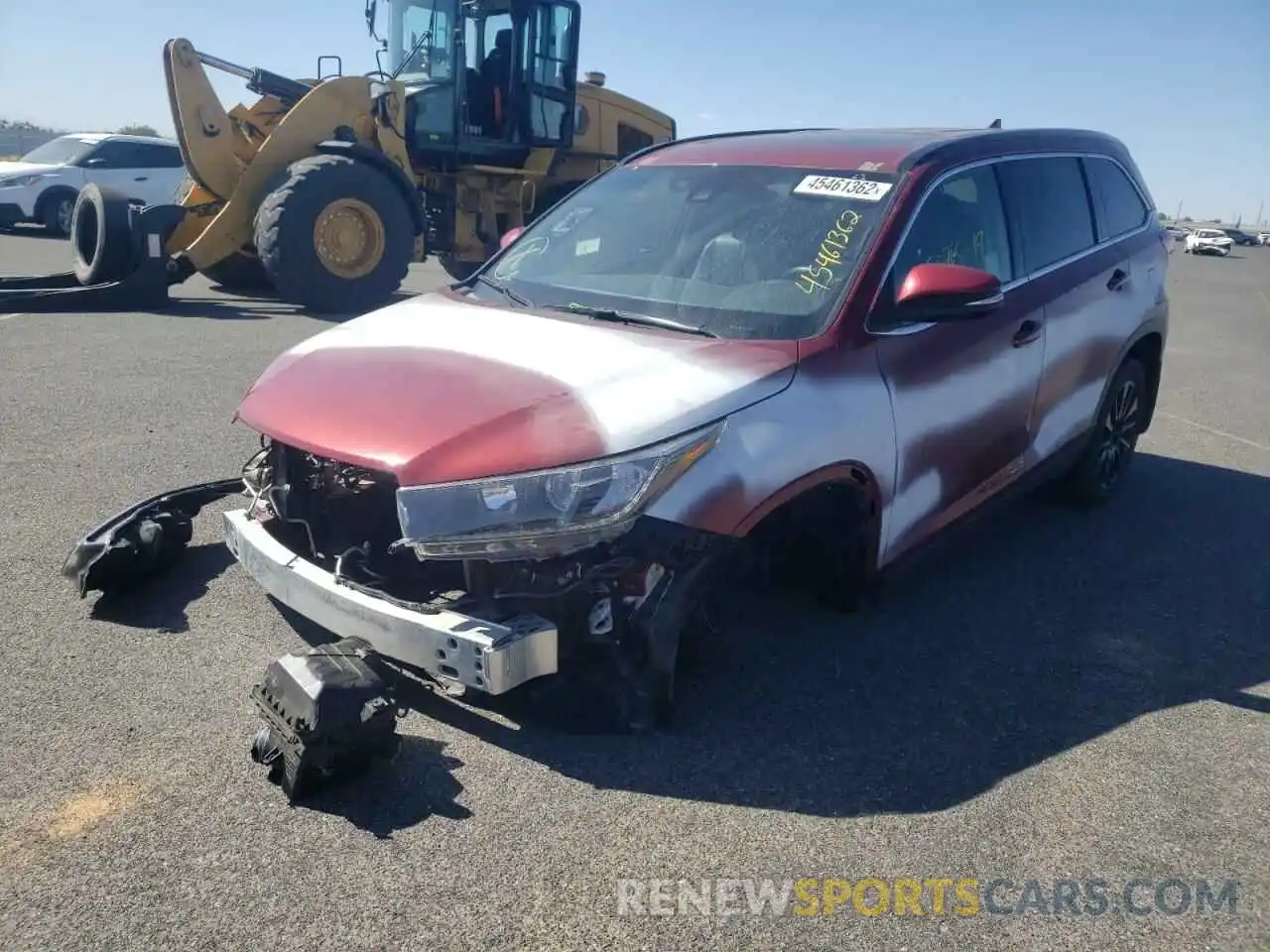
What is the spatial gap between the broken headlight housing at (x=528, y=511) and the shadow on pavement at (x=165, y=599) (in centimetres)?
147

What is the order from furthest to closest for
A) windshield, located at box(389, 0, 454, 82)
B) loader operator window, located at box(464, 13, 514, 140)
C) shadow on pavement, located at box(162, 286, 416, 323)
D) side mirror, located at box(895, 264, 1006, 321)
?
loader operator window, located at box(464, 13, 514, 140), windshield, located at box(389, 0, 454, 82), shadow on pavement, located at box(162, 286, 416, 323), side mirror, located at box(895, 264, 1006, 321)

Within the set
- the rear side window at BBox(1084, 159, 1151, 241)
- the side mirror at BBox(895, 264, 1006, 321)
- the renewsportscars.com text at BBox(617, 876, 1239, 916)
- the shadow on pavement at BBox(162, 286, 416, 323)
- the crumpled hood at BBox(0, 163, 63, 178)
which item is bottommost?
the renewsportscars.com text at BBox(617, 876, 1239, 916)

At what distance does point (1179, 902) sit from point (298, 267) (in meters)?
9.95

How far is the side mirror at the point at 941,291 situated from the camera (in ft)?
11.5

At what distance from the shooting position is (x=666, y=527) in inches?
116

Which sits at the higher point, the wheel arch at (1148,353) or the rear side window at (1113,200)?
the rear side window at (1113,200)

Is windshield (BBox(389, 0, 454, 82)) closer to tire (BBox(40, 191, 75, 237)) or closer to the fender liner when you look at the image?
the fender liner

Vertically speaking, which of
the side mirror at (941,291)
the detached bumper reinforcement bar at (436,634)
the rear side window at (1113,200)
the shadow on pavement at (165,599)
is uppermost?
the rear side window at (1113,200)

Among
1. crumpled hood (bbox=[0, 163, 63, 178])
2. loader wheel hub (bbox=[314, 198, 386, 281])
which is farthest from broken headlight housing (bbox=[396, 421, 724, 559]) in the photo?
crumpled hood (bbox=[0, 163, 63, 178])

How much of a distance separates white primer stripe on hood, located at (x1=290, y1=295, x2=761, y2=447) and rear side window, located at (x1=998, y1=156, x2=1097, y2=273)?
76.2 inches

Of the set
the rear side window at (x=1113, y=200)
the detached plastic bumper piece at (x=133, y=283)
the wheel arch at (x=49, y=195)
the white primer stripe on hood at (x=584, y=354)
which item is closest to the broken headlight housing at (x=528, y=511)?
the white primer stripe on hood at (x=584, y=354)

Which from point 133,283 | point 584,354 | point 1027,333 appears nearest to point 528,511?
point 584,354

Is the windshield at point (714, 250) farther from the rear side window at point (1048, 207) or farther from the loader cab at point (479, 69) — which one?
the loader cab at point (479, 69)

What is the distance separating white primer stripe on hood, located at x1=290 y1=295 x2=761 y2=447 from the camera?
9.89ft
